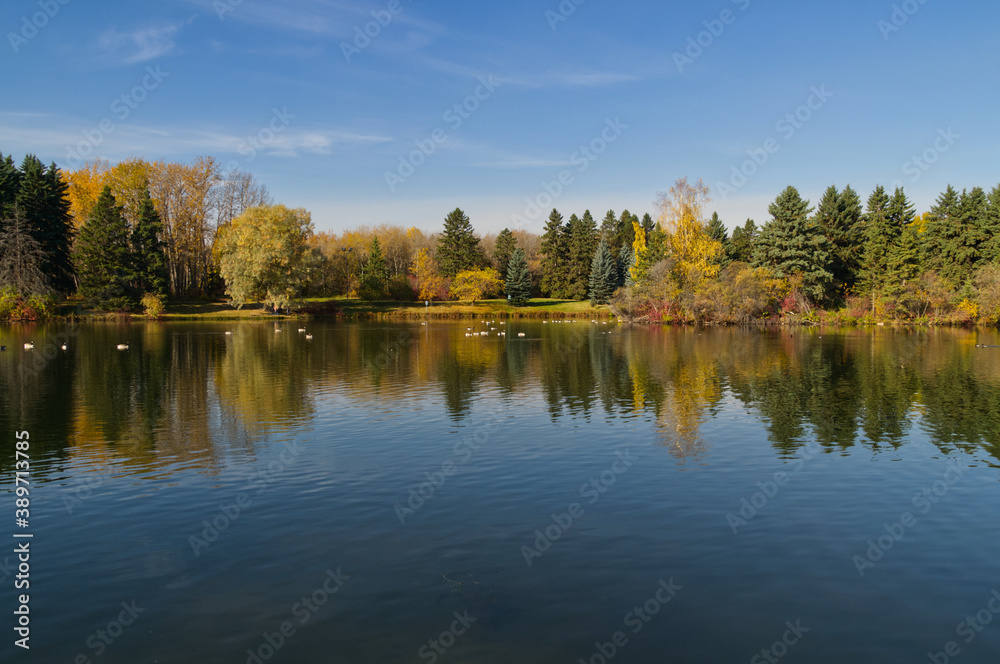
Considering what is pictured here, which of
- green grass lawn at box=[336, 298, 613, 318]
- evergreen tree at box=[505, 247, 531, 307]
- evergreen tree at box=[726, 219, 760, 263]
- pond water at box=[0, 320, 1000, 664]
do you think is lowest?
pond water at box=[0, 320, 1000, 664]

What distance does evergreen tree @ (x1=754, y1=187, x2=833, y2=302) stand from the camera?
76.3 metres

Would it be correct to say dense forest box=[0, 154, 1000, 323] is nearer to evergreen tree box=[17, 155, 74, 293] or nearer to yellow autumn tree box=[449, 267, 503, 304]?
evergreen tree box=[17, 155, 74, 293]

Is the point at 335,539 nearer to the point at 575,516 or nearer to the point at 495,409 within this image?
the point at 575,516

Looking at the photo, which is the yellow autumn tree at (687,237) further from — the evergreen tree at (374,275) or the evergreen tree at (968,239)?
the evergreen tree at (374,275)

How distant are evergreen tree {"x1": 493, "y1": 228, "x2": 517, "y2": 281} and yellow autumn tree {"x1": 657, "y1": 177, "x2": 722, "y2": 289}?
4999cm

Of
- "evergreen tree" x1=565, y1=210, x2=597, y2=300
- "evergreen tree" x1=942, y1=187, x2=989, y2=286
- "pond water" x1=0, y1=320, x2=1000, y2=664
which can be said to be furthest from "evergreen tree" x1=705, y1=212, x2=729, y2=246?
"pond water" x1=0, y1=320, x2=1000, y2=664

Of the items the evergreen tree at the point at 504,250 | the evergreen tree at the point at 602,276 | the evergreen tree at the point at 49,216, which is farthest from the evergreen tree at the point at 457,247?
the evergreen tree at the point at 49,216

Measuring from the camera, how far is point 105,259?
249ft

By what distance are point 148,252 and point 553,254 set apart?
Answer: 216 ft

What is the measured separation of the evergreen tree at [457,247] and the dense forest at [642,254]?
88.8 ft

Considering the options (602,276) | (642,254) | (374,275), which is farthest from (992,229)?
(374,275)

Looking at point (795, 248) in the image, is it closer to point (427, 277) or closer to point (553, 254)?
point (553, 254)

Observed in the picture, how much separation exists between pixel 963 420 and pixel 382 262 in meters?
96.9

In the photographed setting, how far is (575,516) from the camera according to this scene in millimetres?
12289
